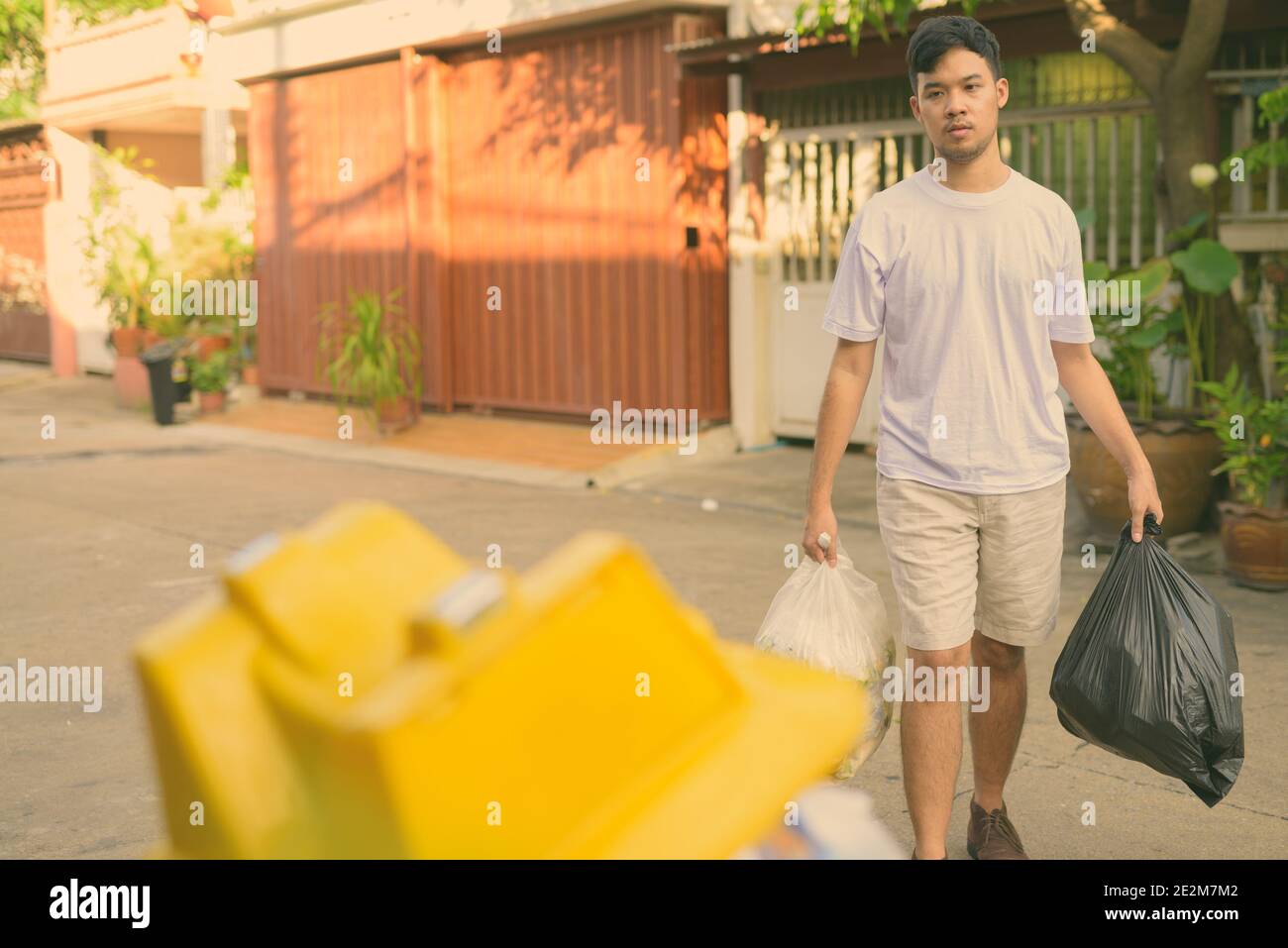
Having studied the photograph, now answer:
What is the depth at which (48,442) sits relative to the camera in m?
14.8

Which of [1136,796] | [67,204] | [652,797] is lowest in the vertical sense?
[1136,796]

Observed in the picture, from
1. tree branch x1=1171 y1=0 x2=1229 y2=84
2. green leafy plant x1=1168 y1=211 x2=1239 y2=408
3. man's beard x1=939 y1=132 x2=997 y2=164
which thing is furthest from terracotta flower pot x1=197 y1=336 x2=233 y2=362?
man's beard x1=939 y1=132 x2=997 y2=164

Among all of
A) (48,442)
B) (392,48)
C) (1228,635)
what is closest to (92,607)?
(1228,635)

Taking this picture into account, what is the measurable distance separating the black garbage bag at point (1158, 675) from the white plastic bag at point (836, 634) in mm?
530

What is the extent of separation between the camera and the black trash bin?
53.0ft

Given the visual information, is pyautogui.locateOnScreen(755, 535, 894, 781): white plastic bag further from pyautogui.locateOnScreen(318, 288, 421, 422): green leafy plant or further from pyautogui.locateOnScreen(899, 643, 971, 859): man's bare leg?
pyautogui.locateOnScreen(318, 288, 421, 422): green leafy plant

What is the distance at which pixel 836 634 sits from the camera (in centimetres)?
365

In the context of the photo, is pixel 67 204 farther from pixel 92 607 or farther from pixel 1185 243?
pixel 1185 243

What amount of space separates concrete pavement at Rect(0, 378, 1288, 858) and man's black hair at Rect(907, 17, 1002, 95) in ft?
6.51

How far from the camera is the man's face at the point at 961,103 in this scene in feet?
11.9

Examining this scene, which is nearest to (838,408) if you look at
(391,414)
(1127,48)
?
(1127,48)

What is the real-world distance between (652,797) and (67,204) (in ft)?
76.2

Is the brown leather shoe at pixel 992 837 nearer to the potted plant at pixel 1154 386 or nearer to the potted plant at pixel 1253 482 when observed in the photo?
the potted plant at pixel 1253 482

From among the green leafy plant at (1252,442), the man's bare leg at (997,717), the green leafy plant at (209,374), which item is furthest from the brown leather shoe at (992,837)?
the green leafy plant at (209,374)
